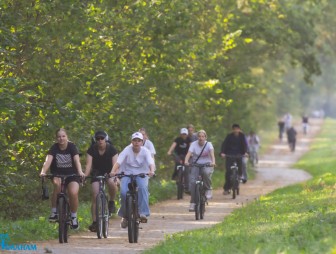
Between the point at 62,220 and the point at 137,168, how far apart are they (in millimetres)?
1681

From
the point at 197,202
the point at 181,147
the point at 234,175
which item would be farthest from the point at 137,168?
the point at 234,175

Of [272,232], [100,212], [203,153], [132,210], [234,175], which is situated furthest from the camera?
[234,175]

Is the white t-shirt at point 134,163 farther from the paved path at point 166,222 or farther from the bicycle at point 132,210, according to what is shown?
the paved path at point 166,222

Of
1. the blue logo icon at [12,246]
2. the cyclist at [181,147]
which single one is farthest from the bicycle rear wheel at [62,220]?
the cyclist at [181,147]

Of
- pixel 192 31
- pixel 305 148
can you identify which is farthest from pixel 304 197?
pixel 305 148

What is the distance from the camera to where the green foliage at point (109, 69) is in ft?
67.8

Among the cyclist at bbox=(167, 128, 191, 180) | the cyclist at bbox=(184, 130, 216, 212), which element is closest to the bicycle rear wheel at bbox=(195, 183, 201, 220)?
the cyclist at bbox=(184, 130, 216, 212)

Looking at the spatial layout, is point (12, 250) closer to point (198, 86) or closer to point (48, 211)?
point (48, 211)

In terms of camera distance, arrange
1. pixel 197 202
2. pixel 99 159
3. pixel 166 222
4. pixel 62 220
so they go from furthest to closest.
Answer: pixel 197 202 < pixel 166 222 < pixel 99 159 < pixel 62 220

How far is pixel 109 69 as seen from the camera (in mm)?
24672

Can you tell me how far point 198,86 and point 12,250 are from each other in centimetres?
1646

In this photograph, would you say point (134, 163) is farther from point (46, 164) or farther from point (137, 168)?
point (46, 164)

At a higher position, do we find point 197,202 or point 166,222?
point 197,202

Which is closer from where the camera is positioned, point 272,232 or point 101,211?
point 272,232
